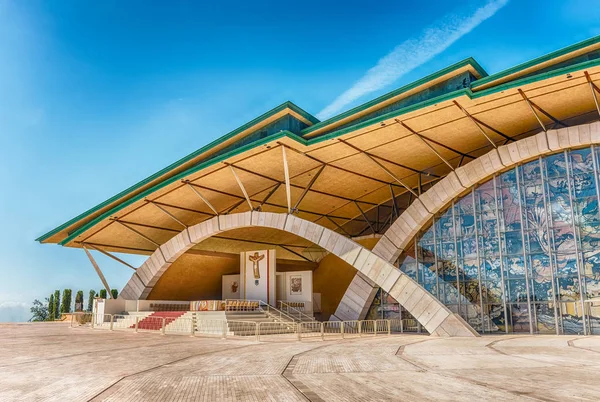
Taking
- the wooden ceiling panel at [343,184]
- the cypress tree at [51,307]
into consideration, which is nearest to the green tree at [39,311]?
the cypress tree at [51,307]

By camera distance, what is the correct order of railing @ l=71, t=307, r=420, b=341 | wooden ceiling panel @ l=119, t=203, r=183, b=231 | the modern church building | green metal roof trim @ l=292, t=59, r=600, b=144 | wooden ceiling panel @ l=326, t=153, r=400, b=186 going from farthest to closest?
wooden ceiling panel @ l=119, t=203, r=183, b=231 → wooden ceiling panel @ l=326, t=153, r=400, b=186 → railing @ l=71, t=307, r=420, b=341 → the modern church building → green metal roof trim @ l=292, t=59, r=600, b=144

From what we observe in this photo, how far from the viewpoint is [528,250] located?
26922 mm

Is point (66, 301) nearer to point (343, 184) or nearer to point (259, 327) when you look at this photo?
point (343, 184)

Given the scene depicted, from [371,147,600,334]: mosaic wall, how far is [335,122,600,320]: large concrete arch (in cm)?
81

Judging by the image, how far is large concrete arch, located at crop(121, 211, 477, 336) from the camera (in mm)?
26578

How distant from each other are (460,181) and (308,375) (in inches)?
846

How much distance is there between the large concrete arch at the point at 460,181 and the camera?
25.8m

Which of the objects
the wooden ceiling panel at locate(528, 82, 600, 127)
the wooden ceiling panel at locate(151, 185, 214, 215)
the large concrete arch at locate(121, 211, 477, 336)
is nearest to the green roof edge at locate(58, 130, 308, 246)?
the wooden ceiling panel at locate(151, 185, 214, 215)

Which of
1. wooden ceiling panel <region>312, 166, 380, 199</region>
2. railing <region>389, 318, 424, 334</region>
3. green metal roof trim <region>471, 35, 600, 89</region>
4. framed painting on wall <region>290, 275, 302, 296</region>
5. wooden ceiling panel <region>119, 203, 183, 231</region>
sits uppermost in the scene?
green metal roof trim <region>471, 35, 600, 89</region>

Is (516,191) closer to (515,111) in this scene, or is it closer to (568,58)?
(515,111)

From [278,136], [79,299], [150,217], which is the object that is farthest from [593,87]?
[79,299]

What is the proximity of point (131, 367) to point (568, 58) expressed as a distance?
2146 centimetres

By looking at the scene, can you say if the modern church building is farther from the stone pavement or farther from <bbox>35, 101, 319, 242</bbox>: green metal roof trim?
the stone pavement

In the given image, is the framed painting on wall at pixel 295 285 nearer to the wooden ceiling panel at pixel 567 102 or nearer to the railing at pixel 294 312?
the railing at pixel 294 312
